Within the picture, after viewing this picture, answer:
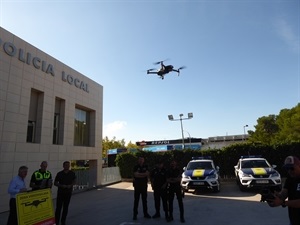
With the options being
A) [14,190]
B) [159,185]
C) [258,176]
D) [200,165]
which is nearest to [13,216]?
[14,190]

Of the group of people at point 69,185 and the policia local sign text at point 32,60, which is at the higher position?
the policia local sign text at point 32,60

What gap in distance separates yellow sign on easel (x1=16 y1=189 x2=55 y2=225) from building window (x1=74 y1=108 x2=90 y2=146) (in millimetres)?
10858

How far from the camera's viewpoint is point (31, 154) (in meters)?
11.6

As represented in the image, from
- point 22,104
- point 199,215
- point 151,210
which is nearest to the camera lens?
point 199,215

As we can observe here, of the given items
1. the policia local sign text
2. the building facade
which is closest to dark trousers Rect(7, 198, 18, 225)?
the building facade

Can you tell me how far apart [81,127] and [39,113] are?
190 inches

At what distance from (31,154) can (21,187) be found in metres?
5.89

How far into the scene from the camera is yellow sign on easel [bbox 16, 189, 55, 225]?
5098 millimetres

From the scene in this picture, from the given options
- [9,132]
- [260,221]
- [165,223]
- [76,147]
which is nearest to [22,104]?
[9,132]

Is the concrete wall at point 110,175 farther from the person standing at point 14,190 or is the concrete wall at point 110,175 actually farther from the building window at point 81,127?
the person standing at point 14,190

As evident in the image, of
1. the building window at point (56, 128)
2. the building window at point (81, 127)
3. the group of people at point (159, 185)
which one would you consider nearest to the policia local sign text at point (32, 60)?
the building window at point (56, 128)

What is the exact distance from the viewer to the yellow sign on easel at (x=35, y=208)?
16.7 ft

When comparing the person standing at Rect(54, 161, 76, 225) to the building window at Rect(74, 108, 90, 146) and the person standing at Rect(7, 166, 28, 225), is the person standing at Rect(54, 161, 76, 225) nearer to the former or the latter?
the person standing at Rect(7, 166, 28, 225)

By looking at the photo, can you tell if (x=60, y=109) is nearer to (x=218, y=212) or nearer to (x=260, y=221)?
(x=218, y=212)
